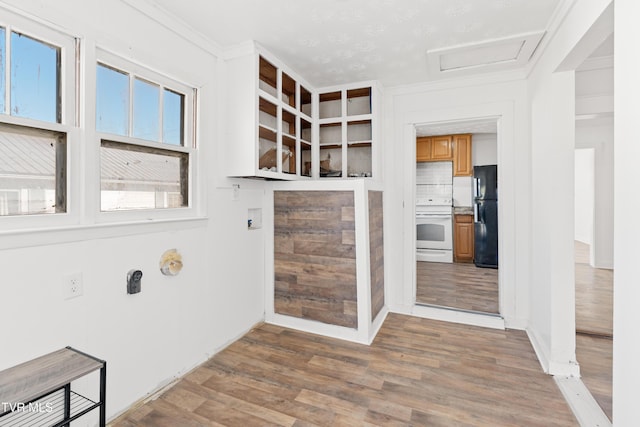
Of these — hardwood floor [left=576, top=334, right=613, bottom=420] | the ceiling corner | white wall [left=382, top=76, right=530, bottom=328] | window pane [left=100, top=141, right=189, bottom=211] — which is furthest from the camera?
white wall [left=382, top=76, right=530, bottom=328]

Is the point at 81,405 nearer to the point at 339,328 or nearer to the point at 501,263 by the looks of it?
the point at 339,328

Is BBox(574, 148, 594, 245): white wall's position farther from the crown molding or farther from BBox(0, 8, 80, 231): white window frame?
BBox(0, 8, 80, 231): white window frame

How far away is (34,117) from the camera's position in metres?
1.49

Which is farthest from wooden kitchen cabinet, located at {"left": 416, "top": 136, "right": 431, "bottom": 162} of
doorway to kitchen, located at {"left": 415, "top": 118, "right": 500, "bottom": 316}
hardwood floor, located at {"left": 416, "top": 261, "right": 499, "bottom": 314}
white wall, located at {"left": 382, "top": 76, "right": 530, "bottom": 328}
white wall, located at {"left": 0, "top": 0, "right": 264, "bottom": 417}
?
white wall, located at {"left": 0, "top": 0, "right": 264, "bottom": 417}

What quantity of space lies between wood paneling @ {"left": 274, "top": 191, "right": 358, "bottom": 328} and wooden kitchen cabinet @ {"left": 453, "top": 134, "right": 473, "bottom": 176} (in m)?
3.79

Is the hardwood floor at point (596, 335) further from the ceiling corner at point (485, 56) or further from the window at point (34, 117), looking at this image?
the window at point (34, 117)

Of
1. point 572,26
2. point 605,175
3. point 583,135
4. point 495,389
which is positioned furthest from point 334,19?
point 605,175

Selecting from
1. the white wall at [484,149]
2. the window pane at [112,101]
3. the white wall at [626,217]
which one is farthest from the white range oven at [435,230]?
the window pane at [112,101]

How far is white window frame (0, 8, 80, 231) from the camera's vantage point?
4.65ft

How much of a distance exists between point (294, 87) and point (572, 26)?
7.03ft

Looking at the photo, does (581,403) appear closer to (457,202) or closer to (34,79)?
(34,79)

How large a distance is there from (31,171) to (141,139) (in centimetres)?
60

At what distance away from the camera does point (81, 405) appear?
1.66m

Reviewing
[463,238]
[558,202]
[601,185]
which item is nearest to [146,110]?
[558,202]
